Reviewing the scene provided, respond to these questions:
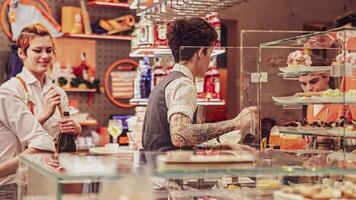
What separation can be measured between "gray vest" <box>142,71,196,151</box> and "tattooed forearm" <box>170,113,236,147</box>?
109 millimetres

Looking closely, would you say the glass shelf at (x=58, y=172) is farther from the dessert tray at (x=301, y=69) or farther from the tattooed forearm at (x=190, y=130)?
the dessert tray at (x=301, y=69)

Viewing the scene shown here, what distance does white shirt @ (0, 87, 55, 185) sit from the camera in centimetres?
281

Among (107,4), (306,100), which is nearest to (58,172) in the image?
(306,100)

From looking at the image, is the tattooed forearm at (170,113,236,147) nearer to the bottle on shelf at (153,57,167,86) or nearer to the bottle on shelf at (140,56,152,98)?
the bottle on shelf at (153,57,167,86)

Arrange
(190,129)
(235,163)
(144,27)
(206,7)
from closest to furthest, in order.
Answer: (235,163) → (190,129) → (206,7) → (144,27)

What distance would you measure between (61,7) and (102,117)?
4.50ft

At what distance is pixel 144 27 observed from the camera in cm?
447

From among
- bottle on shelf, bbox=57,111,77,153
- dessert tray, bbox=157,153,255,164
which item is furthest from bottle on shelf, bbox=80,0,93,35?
dessert tray, bbox=157,153,255,164

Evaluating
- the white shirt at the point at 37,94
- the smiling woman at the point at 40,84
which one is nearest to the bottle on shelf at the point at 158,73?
the smiling woman at the point at 40,84

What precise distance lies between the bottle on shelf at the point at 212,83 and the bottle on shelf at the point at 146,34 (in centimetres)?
81

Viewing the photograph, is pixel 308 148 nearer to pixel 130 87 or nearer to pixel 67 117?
pixel 67 117

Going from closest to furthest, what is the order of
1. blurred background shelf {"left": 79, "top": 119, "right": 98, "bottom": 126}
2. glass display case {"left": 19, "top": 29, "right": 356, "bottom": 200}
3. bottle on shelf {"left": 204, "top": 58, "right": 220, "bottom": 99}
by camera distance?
glass display case {"left": 19, "top": 29, "right": 356, "bottom": 200} < bottle on shelf {"left": 204, "top": 58, "right": 220, "bottom": 99} < blurred background shelf {"left": 79, "top": 119, "right": 98, "bottom": 126}

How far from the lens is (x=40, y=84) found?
3312 millimetres

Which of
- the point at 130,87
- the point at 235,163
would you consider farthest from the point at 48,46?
the point at 130,87
